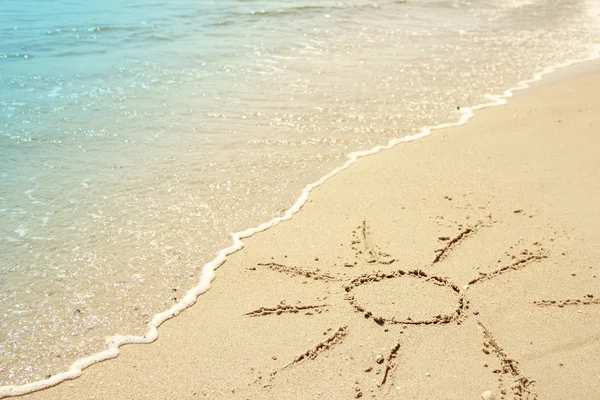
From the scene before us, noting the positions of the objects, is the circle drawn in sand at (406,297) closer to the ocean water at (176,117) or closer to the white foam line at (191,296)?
the white foam line at (191,296)

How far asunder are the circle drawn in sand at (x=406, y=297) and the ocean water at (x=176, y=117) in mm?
1176

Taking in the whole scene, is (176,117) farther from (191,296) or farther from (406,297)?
(406,297)

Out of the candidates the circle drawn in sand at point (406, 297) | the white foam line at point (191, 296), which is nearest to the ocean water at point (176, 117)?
the white foam line at point (191, 296)

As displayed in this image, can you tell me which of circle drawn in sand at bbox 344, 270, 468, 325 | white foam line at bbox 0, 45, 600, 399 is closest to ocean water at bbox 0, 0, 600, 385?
white foam line at bbox 0, 45, 600, 399

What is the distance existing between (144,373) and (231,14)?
1005 centimetres

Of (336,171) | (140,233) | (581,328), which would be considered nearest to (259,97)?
(336,171)

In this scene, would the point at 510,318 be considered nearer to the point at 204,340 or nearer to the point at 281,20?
the point at 204,340

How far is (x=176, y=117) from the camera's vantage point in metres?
6.65

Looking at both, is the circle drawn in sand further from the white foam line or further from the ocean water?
the ocean water

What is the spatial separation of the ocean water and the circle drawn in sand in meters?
1.18

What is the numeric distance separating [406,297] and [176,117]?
3916mm

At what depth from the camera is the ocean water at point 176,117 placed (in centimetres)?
397

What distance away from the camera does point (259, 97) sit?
7.25m

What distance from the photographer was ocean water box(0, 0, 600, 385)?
3967 millimetres
